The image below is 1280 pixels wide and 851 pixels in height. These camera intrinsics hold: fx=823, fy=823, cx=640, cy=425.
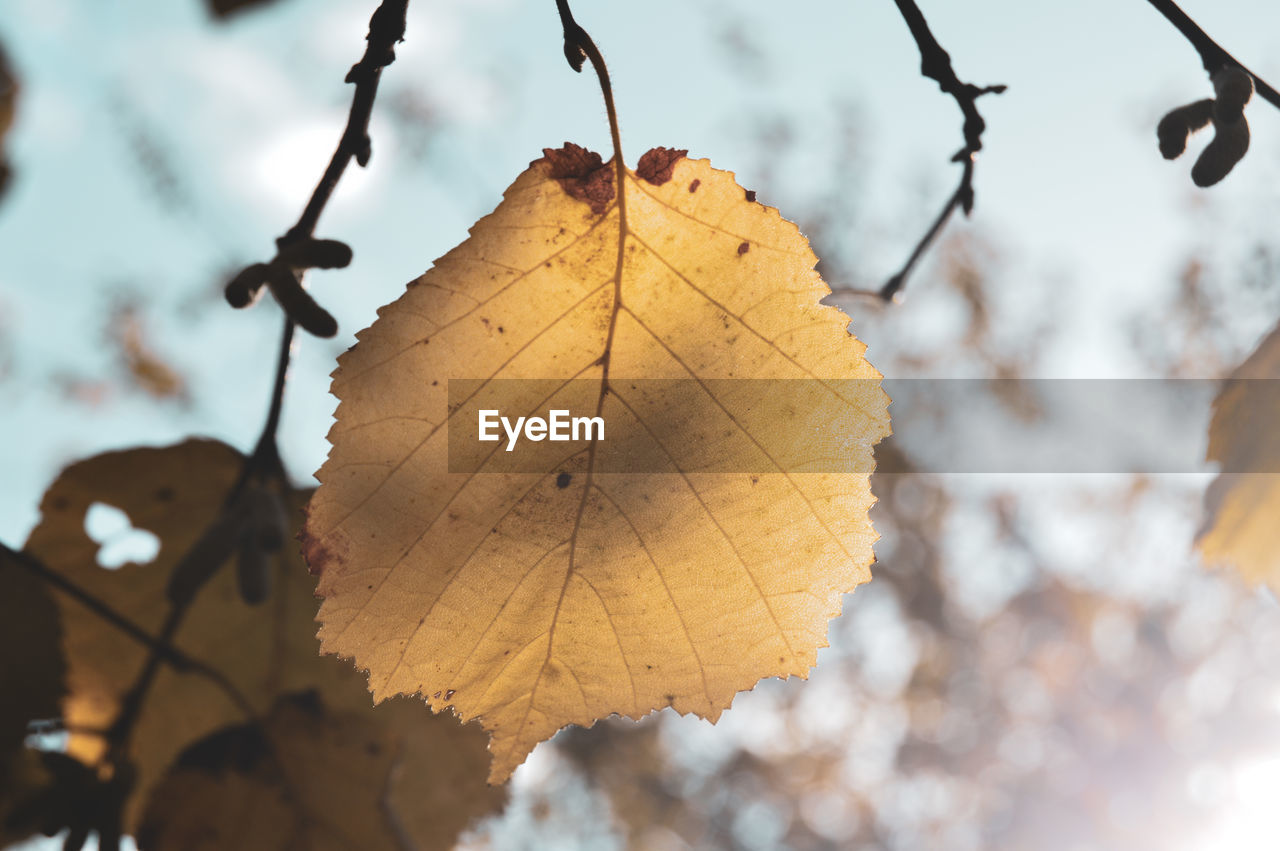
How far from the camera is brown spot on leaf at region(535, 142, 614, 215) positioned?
508 millimetres

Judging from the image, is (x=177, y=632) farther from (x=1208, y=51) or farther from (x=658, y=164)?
(x=1208, y=51)

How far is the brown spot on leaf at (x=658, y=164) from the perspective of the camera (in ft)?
1.70

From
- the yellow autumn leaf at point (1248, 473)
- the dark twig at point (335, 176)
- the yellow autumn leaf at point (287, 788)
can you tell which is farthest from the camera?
the yellow autumn leaf at point (287, 788)

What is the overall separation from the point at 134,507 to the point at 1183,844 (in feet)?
49.3

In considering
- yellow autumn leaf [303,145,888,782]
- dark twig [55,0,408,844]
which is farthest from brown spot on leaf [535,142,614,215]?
dark twig [55,0,408,844]

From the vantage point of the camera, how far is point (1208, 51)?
0.50 metres

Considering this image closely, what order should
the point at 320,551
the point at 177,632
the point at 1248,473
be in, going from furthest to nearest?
the point at 177,632, the point at 1248,473, the point at 320,551

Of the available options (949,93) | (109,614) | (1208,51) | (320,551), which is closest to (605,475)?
(320,551)

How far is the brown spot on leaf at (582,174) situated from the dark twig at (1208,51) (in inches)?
12.8

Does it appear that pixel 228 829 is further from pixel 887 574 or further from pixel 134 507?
pixel 887 574

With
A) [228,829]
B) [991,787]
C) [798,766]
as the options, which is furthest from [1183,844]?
[228,829]

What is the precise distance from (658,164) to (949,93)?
19cm

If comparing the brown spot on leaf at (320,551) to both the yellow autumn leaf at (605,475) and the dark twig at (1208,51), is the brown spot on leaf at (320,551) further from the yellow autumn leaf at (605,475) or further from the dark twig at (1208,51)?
the dark twig at (1208,51)

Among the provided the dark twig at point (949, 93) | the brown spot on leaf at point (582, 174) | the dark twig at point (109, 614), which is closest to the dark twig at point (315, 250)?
the brown spot on leaf at point (582, 174)
